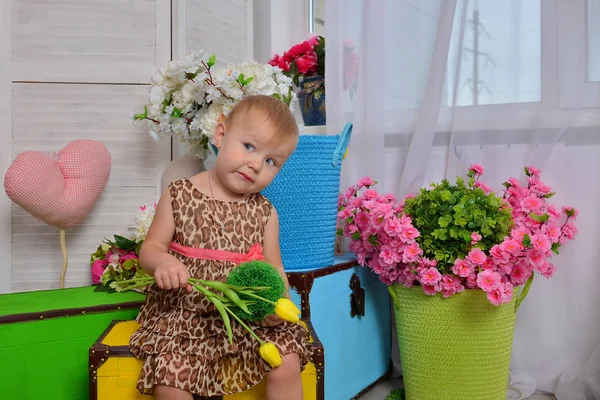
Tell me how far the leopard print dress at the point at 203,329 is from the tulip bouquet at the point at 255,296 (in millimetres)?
82

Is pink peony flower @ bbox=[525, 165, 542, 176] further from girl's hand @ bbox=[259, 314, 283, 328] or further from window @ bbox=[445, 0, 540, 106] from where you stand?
girl's hand @ bbox=[259, 314, 283, 328]

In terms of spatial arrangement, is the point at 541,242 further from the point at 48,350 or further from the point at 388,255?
the point at 48,350

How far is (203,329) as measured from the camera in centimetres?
116

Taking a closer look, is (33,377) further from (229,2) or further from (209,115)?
(229,2)

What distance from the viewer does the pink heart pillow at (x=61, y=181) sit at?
5.39ft

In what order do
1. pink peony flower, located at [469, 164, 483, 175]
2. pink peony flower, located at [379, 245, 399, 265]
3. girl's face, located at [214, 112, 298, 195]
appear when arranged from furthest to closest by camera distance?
pink peony flower, located at [469, 164, 483, 175] < pink peony flower, located at [379, 245, 399, 265] < girl's face, located at [214, 112, 298, 195]

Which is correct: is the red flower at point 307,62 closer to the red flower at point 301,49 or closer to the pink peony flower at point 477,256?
the red flower at point 301,49


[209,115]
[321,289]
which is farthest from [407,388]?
[209,115]

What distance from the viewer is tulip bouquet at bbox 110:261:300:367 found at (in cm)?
106

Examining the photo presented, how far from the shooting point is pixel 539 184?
1611mm

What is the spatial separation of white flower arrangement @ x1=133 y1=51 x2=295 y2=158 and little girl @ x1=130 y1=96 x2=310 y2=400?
271 mm

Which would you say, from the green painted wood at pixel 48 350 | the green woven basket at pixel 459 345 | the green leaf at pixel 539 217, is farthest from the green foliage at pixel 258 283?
the green leaf at pixel 539 217

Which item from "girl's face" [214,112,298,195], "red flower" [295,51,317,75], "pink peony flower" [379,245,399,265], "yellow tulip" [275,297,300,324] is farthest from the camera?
"red flower" [295,51,317,75]

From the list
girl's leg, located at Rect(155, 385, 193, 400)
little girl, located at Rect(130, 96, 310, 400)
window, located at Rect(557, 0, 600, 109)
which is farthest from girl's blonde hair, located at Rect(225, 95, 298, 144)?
window, located at Rect(557, 0, 600, 109)
